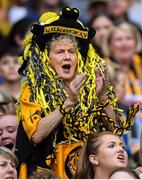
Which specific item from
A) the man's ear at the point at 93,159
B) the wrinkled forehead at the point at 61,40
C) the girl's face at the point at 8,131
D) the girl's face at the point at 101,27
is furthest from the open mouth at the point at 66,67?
the girl's face at the point at 101,27

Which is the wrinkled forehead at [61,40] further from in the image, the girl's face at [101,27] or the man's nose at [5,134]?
the girl's face at [101,27]

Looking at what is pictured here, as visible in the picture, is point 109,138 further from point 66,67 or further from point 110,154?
point 66,67

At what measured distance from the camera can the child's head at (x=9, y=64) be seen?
1132cm

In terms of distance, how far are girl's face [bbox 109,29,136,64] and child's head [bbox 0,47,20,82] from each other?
4.24ft

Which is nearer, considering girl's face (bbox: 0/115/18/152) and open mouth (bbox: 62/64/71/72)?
open mouth (bbox: 62/64/71/72)

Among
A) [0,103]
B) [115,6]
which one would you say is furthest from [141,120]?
[115,6]

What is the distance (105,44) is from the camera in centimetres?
1206

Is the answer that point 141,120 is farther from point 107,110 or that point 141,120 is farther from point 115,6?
point 115,6

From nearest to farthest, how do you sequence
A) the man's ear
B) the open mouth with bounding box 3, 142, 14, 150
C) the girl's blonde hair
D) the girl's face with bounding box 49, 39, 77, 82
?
1. the man's ear
2. the girl's face with bounding box 49, 39, 77, 82
3. the open mouth with bounding box 3, 142, 14, 150
4. the girl's blonde hair

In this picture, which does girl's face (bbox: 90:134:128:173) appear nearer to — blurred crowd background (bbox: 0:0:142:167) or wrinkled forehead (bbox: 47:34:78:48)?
wrinkled forehead (bbox: 47:34:78:48)

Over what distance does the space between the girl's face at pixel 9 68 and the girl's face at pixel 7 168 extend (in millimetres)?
3287

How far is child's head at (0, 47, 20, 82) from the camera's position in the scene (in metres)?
11.3

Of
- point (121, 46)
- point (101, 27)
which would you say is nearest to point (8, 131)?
point (121, 46)

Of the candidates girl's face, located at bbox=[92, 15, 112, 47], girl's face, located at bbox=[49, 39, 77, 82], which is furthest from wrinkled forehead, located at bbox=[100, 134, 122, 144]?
girl's face, located at bbox=[92, 15, 112, 47]
